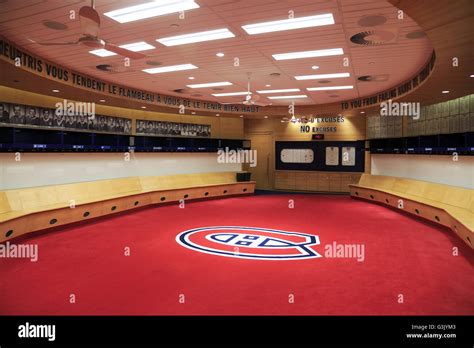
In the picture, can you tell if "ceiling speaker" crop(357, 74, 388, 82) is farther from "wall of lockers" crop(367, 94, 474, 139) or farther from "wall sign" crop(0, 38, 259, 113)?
"wall sign" crop(0, 38, 259, 113)

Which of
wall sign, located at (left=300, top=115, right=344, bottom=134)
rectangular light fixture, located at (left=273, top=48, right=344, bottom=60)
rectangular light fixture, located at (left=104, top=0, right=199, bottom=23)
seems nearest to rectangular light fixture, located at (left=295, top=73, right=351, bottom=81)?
rectangular light fixture, located at (left=273, top=48, right=344, bottom=60)

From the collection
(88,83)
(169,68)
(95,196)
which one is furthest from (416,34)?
(95,196)

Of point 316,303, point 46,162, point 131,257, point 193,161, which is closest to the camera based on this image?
point 316,303

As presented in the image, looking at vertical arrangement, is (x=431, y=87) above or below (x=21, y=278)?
above

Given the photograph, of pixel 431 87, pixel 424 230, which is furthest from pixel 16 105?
pixel 424 230

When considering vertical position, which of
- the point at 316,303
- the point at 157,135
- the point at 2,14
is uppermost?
the point at 2,14

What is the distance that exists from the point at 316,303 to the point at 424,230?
14.7ft

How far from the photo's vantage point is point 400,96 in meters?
7.71

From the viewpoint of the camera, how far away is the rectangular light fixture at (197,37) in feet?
15.1

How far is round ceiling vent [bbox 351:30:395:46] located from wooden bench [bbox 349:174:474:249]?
3.05 metres

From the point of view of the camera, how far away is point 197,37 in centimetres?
481

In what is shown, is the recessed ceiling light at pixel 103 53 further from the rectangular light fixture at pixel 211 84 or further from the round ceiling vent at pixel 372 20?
the round ceiling vent at pixel 372 20

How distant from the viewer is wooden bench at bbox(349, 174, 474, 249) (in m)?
6.16

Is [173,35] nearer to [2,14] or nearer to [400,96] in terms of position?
[2,14]
